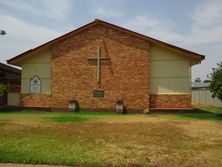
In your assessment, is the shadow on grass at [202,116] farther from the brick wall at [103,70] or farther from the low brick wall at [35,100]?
the low brick wall at [35,100]

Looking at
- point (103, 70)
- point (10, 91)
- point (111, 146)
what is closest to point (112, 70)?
point (103, 70)

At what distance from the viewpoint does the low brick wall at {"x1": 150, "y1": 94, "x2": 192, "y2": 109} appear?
22.8 m

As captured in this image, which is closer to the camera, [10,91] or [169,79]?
[169,79]

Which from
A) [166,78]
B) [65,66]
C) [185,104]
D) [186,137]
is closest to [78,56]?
[65,66]

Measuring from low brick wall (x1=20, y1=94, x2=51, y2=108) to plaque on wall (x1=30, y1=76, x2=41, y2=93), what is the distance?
0.39m

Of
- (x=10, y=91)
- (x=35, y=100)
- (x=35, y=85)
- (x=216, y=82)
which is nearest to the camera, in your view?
(x=216, y=82)

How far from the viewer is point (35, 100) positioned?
24.6 m

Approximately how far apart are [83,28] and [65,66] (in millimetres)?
3022

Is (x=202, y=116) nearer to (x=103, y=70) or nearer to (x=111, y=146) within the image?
(x=103, y=70)

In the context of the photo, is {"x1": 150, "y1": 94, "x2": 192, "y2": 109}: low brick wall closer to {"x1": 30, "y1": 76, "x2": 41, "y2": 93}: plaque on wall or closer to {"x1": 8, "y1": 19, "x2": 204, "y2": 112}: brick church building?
{"x1": 8, "y1": 19, "x2": 204, "y2": 112}: brick church building

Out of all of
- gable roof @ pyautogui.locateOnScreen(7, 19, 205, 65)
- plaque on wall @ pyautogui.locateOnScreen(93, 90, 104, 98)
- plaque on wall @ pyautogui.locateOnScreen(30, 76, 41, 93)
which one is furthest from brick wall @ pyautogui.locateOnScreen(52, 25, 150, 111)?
plaque on wall @ pyautogui.locateOnScreen(30, 76, 41, 93)

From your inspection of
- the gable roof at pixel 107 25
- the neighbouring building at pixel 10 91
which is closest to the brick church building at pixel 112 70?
the gable roof at pixel 107 25

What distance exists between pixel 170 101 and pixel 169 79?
153cm

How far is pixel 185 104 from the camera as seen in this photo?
22.8 metres
